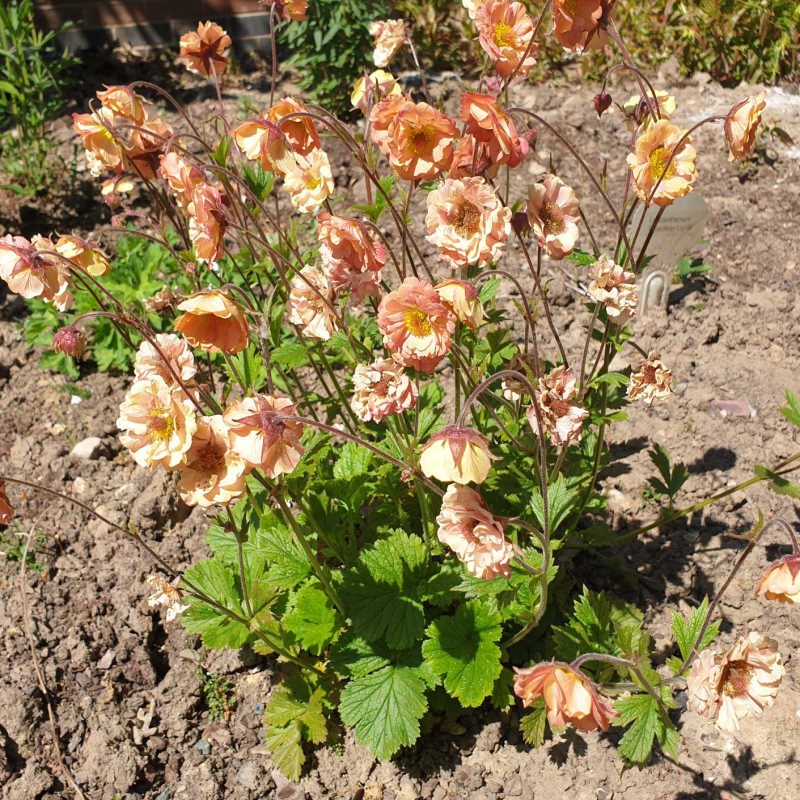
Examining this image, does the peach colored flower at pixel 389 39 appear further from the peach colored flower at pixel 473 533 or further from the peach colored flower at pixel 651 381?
the peach colored flower at pixel 473 533

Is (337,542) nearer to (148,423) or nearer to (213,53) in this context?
(148,423)

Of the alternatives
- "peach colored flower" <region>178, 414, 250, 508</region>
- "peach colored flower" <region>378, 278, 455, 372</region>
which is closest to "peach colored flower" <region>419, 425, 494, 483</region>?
"peach colored flower" <region>378, 278, 455, 372</region>

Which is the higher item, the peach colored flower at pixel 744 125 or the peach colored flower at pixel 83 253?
the peach colored flower at pixel 744 125

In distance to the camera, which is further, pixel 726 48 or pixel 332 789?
pixel 726 48

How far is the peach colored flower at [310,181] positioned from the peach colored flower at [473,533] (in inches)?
32.7

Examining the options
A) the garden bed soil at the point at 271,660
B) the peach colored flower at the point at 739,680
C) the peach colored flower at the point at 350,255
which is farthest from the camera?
the garden bed soil at the point at 271,660

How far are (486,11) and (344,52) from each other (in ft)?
10.2

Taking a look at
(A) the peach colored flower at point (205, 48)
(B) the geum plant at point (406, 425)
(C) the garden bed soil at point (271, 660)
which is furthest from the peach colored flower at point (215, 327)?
(C) the garden bed soil at point (271, 660)

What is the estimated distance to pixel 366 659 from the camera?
2131 mm

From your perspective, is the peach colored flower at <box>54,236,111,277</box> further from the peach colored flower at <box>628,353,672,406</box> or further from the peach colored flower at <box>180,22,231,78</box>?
the peach colored flower at <box>628,353,672,406</box>

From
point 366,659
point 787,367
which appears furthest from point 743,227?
point 366,659

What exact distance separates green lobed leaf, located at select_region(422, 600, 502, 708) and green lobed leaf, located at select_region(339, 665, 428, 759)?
0.09 meters

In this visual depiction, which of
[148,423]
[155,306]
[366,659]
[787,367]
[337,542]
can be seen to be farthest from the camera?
[787,367]

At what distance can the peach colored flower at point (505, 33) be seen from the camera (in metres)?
1.74
